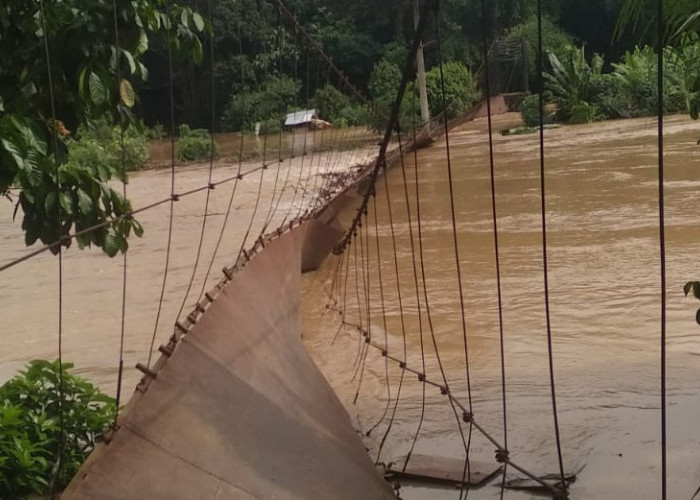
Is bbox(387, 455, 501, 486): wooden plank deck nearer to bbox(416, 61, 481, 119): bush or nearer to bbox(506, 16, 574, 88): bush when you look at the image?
bbox(416, 61, 481, 119): bush

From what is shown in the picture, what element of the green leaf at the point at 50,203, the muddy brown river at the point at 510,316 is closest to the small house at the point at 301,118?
the muddy brown river at the point at 510,316

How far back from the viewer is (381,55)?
83.3 feet

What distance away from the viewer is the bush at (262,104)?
1633 centimetres

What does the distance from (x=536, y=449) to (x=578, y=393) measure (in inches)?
24.1

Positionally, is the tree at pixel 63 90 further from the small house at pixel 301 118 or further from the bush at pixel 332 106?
the bush at pixel 332 106

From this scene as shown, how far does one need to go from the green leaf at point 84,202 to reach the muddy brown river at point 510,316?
1.40 m

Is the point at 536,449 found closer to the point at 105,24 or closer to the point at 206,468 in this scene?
the point at 206,468

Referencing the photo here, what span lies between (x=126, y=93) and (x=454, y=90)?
60.3 feet

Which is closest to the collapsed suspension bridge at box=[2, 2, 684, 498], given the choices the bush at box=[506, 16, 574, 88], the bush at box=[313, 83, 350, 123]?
the bush at box=[313, 83, 350, 123]

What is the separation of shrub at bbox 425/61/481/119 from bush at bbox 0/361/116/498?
55.8ft

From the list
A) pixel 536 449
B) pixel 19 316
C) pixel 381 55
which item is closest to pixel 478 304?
pixel 536 449

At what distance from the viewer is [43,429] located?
234 centimetres

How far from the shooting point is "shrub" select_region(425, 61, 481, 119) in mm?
19453

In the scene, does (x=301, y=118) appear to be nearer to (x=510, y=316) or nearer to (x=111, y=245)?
(x=510, y=316)
